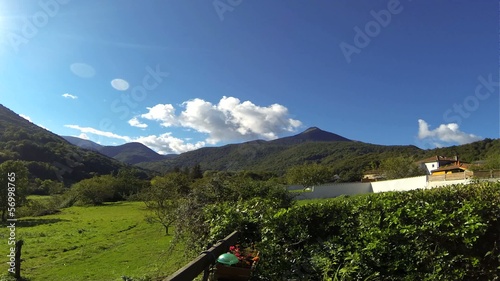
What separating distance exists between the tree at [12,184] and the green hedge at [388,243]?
40109mm

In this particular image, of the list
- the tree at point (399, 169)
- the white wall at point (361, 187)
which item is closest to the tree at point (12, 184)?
the white wall at point (361, 187)

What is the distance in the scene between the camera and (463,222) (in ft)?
15.3

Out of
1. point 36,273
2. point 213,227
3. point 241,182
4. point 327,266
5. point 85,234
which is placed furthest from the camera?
point 85,234

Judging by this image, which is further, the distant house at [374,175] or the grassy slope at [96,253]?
the distant house at [374,175]

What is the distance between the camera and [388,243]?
464 centimetres

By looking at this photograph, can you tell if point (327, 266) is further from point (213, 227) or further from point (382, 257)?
point (213, 227)

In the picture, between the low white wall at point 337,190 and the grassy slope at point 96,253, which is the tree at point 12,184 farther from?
the low white wall at point 337,190

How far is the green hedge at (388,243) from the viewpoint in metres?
4.51

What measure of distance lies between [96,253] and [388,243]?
18.4 m

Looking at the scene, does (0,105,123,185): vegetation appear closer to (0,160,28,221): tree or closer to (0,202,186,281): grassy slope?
(0,160,28,221): tree

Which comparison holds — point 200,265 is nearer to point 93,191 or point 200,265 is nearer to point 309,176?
point 309,176

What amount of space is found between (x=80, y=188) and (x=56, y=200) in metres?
4.21

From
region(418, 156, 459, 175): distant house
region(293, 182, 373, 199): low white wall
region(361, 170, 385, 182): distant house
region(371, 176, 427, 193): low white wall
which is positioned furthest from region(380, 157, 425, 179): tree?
region(418, 156, 459, 175): distant house

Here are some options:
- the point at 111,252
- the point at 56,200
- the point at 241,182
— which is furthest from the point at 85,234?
the point at 56,200
